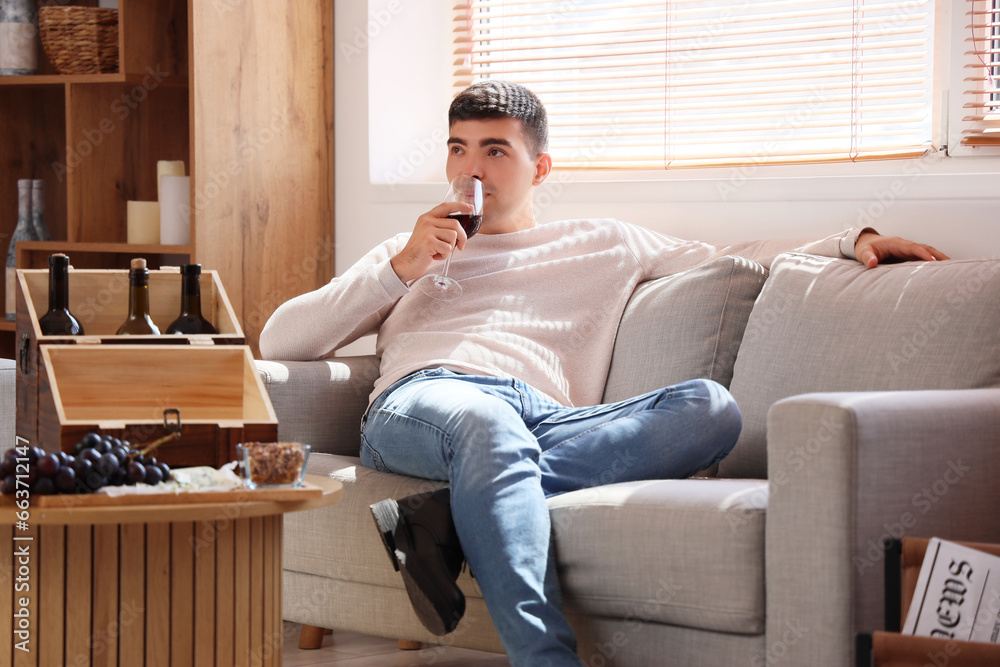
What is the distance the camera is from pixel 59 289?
1589mm

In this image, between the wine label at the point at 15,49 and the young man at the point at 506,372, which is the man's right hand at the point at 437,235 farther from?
the wine label at the point at 15,49

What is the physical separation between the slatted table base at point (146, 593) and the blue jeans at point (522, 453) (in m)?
0.31

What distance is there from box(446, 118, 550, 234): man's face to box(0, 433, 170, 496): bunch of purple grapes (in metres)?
1.12

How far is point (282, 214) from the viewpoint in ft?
9.57

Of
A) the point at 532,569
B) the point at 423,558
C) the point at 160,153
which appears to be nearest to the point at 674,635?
the point at 532,569

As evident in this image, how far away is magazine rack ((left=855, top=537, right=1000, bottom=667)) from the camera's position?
1.22 meters

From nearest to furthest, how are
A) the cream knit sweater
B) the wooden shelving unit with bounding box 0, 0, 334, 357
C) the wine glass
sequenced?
1. the wine glass
2. the cream knit sweater
3. the wooden shelving unit with bounding box 0, 0, 334, 357

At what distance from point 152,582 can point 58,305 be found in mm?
479

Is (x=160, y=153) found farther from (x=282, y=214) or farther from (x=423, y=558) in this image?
(x=423, y=558)

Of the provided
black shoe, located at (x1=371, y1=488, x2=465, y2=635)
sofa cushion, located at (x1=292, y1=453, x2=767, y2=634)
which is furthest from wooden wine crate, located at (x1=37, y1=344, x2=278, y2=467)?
sofa cushion, located at (x1=292, y1=453, x2=767, y2=634)

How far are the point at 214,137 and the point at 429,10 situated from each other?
0.74 meters

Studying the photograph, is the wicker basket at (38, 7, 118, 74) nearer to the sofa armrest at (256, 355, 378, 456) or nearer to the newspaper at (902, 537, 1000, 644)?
the sofa armrest at (256, 355, 378, 456)

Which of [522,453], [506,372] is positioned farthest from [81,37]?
[522,453]

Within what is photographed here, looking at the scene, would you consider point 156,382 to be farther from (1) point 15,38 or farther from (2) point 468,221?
(1) point 15,38
